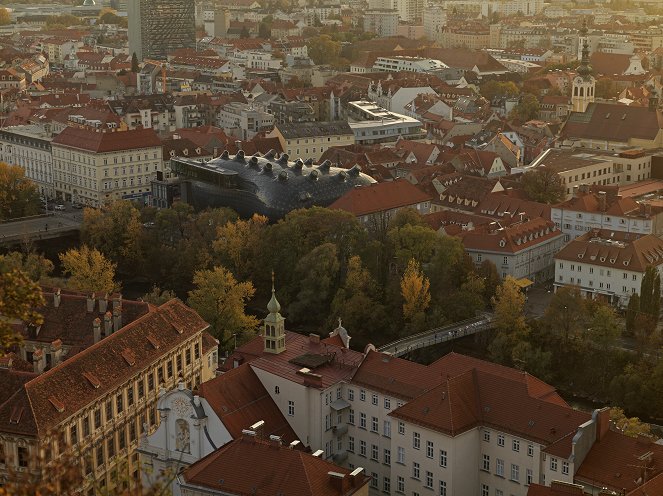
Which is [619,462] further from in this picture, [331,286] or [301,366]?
[331,286]

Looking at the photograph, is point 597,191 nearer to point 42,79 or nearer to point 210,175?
point 210,175

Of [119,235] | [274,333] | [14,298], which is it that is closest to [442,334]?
[274,333]

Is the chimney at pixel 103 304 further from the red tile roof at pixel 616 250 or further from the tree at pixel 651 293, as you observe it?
the red tile roof at pixel 616 250

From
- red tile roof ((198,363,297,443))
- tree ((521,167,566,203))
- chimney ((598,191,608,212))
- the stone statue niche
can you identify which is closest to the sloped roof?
tree ((521,167,566,203))

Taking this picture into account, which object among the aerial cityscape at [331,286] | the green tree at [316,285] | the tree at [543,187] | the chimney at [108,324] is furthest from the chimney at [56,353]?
the tree at [543,187]

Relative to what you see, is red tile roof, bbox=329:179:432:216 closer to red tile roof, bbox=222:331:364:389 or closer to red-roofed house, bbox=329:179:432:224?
red-roofed house, bbox=329:179:432:224

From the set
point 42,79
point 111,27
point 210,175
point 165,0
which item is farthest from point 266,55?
point 210,175
